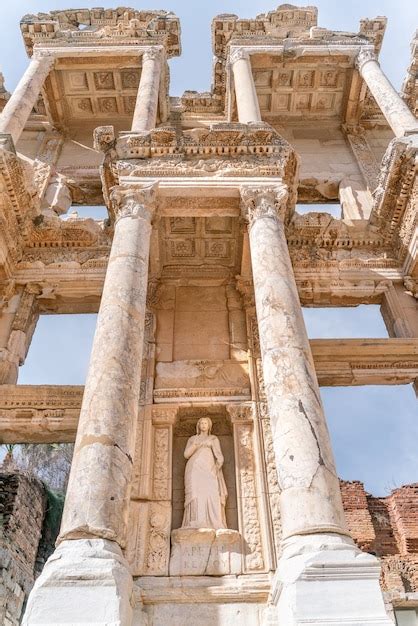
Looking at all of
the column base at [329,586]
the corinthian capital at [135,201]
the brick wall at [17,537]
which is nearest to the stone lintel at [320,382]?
the corinthian capital at [135,201]

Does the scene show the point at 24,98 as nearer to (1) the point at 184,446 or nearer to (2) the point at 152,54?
(2) the point at 152,54

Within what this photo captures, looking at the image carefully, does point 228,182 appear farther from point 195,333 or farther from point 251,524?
point 251,524

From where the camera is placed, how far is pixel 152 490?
8.38 m

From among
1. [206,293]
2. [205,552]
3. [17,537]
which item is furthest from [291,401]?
[17,537]

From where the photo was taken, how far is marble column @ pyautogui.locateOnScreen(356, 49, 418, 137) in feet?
41.7

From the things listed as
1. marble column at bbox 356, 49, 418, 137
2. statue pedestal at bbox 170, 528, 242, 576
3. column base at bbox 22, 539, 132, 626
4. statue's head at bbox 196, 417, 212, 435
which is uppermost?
marble column at bbox 356, 49, 418, 137

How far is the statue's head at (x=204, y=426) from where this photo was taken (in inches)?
359

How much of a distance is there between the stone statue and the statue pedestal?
0.57ft

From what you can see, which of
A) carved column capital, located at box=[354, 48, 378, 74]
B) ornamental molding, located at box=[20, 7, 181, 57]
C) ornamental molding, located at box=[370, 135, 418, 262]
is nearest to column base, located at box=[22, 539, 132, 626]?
ornamental molding, located at box=[370, 135, 418, 262]

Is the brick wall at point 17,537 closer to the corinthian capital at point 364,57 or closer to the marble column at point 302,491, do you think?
the marble column at point 302,491

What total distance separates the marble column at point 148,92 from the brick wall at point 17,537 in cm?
1070

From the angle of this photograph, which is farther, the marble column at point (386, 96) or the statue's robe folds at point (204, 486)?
the marble column at point (386, 96)

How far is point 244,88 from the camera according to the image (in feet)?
47.8

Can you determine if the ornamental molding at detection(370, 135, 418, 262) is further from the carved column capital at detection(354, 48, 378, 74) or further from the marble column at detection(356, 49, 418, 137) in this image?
the carved column capital at detection(354, 48, 378, 74)
